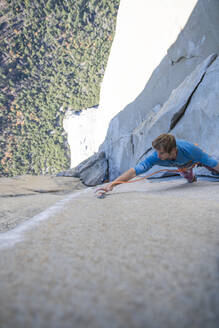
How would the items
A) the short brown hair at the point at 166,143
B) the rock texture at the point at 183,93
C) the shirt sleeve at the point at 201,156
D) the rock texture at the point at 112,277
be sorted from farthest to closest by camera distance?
the rock texture at the point at 183,93, the shirt sleeve at the point at 201,156, the short brown hair at the point at 166,143, the rock texture at the point at 112,277

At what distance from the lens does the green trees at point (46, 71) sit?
7496mm

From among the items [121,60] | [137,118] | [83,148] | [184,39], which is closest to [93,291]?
[184,39]

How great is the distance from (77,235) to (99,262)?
173 mm

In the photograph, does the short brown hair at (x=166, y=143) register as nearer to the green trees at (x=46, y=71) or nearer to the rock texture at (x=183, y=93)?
the rock texture at (x=183, y=93)

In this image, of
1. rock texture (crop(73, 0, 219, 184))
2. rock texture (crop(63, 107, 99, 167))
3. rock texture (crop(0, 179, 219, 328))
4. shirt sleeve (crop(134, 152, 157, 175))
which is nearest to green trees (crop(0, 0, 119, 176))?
rock texture (crop(63, 107, 99, 167))

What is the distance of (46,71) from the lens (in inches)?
341

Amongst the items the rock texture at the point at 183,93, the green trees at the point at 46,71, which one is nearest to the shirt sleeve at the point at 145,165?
the rock texture at the point at 183,93

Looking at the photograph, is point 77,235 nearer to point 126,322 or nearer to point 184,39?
point 126,322

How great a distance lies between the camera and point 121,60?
6.46 metres

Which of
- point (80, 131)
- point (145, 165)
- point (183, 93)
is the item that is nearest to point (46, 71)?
point (80, 131)

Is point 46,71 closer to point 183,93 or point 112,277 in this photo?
point 183,93

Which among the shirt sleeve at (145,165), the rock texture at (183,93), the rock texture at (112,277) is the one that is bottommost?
the rock texture at (112,277)

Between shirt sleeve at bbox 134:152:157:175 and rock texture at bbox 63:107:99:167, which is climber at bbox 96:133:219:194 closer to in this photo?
shirt sleeve at bbox 134:152:157:175

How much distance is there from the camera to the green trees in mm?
7496
